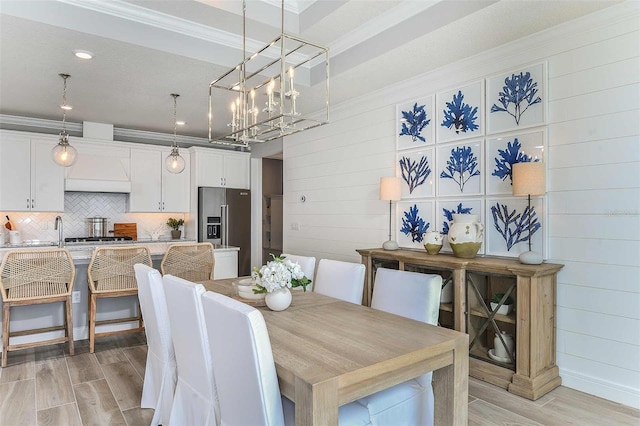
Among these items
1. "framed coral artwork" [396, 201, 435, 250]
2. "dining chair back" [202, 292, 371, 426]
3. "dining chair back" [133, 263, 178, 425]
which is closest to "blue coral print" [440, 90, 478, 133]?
"framed coral artwork" [396, 201, 435, 250]

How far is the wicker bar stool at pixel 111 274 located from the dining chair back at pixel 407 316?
240 cm

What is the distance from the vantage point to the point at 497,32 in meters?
2.95

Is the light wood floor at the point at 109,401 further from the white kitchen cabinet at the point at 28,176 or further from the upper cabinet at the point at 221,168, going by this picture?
the upper cabinet at the point at 221,168

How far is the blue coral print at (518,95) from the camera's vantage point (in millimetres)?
3061

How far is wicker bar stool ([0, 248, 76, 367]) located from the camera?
319 centimetres

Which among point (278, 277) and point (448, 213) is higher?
point (448, 213)

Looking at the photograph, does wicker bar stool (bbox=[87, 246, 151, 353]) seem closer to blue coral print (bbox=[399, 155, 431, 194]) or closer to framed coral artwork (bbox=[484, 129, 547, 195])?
blue coral print (bbox=[399, 155, 431, 194])

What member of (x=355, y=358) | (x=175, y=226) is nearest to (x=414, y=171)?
(x=355, y=358)

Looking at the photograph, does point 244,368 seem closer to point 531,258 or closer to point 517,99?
point 531,258

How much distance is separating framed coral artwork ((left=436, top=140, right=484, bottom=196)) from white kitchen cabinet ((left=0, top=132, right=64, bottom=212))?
5105 mm

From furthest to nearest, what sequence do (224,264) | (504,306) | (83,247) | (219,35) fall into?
1. (83,247)
2. (224,264)
3. (219,35)
4. (504,306)

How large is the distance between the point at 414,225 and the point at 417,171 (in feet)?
1.78

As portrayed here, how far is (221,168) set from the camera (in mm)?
6668

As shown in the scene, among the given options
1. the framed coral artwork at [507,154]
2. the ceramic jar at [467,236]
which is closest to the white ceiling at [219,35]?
the framed coral artwork at [507,154]
